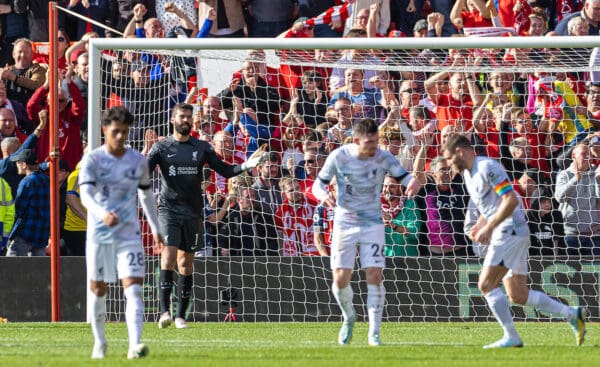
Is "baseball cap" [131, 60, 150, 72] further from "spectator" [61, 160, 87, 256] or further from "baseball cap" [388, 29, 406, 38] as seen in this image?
"baseball cap" [388, 29, 406, 38]

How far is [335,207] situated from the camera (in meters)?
12.0

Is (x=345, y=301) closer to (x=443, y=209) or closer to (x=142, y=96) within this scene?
(x=443, y=209)

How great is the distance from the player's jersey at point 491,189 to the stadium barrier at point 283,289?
14.6ft

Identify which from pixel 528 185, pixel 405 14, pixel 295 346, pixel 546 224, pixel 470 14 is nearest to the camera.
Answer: pixel 295 346

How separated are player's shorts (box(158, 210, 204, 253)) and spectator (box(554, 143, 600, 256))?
196 inches

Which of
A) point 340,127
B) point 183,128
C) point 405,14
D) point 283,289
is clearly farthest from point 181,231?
point 405,14

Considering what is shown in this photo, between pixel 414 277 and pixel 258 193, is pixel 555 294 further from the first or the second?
pixel 258 193

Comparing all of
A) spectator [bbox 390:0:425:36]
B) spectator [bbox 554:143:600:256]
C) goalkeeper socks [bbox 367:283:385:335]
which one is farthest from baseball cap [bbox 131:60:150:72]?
goalkeeper socks [bbox 367:283:385:335]

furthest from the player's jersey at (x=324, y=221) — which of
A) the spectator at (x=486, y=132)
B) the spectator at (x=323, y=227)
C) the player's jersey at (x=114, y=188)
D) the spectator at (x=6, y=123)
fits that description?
the player's jersey at (x=114, y=188)

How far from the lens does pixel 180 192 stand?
1426cm

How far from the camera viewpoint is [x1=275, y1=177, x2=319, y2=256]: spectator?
16422mm

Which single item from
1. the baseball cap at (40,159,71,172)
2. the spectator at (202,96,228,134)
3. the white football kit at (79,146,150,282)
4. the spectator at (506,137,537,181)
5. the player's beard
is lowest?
the white football kit at (79,146,150,282)

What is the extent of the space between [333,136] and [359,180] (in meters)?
4.85

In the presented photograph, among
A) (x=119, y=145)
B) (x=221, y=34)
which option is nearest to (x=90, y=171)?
(x=119, y=145)
